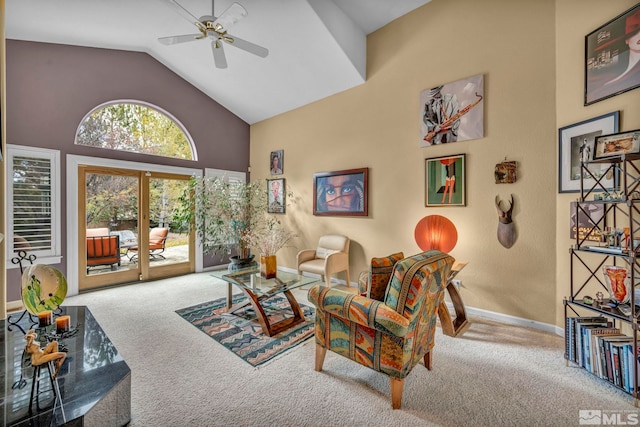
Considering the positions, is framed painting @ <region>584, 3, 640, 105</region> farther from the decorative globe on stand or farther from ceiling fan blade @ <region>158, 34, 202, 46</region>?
the decorative globe on stand

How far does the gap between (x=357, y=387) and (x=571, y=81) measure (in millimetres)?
3307

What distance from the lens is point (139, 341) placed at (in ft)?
8.70

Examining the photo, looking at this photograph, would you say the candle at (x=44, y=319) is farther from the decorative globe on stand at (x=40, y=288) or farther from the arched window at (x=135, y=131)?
the arched window at (x=135, y=131)

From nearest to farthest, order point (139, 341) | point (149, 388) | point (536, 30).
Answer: point (149, 388) → point (139, 341) → point (536, 30)

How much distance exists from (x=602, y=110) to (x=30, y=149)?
6.29 meters

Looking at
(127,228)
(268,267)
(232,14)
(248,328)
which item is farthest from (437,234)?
(127,228)

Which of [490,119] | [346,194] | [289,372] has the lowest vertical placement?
[289,372]

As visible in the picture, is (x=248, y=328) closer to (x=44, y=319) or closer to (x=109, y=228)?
(x=44, y=319)

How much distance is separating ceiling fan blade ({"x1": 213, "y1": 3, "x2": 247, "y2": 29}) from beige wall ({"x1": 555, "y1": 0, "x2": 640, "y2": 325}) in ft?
10.0

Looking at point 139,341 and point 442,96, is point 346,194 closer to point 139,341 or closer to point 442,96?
point 442,96

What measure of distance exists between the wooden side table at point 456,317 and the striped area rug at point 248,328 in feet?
4.42

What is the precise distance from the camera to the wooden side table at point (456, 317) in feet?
9.00

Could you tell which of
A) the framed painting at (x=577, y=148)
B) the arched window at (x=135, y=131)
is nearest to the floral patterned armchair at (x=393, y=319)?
the framed painting at (x=577, y=148)

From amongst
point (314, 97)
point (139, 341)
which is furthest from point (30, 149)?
point (314, 97)
